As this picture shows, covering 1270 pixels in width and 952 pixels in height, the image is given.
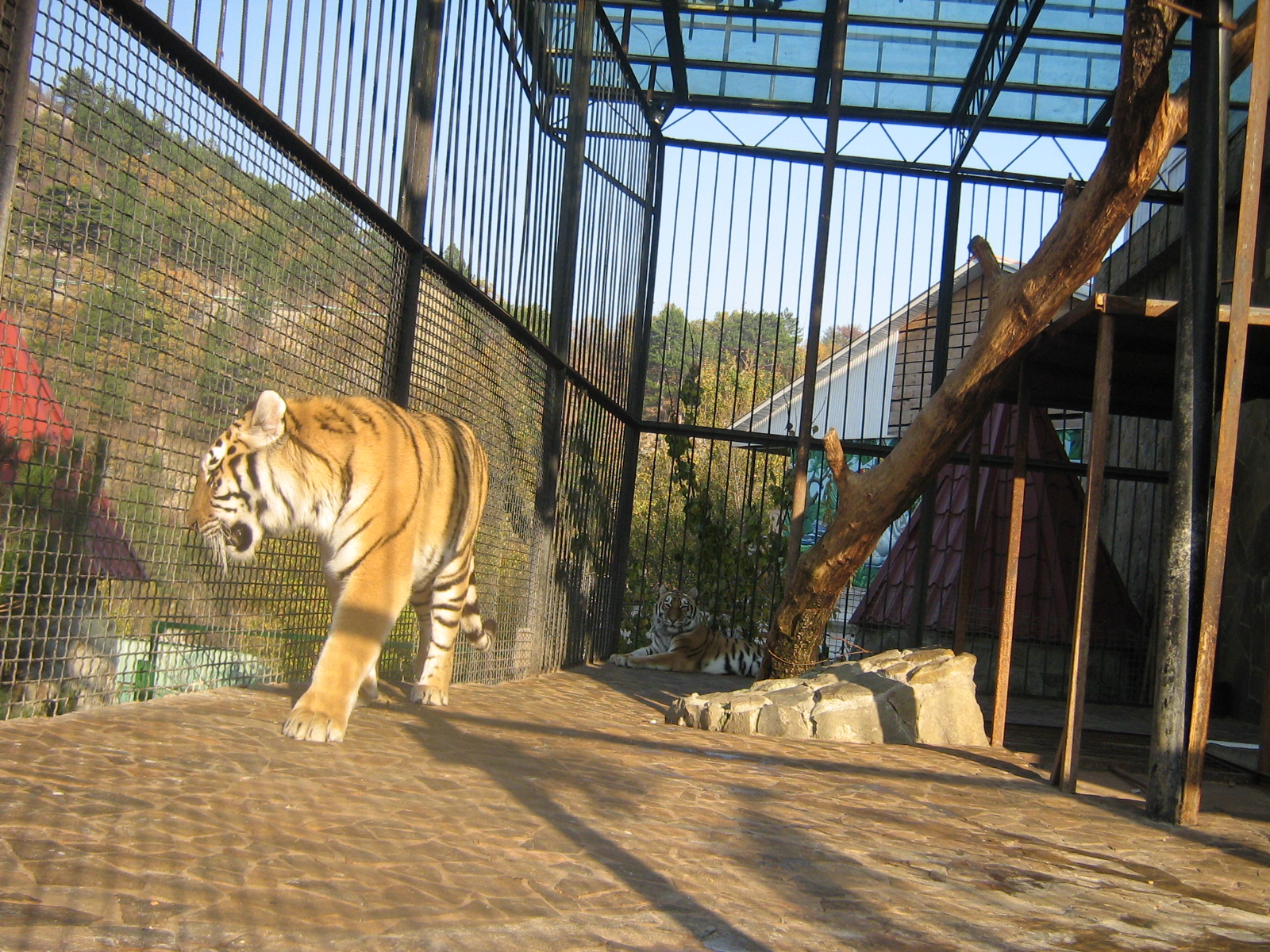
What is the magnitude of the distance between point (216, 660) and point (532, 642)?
2.91 m

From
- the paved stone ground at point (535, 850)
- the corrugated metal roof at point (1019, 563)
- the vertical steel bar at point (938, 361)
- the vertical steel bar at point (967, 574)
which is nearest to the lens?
the paved stone ground at point (535, 850)

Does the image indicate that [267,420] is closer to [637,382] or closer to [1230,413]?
[1230,413]

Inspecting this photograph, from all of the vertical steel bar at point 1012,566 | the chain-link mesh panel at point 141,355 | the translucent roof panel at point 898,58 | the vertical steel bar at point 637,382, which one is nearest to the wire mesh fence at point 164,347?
the chain-link mesh panel at point 141,355

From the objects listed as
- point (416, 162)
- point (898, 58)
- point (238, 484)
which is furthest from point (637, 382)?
point (238, 484)

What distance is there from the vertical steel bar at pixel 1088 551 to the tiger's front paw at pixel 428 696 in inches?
110

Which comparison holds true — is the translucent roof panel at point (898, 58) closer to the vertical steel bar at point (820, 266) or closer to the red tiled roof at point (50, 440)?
the vertical steel bar at point (820, 266)

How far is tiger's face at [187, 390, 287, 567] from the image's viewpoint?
374cm

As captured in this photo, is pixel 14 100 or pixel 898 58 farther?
pixel 898 58

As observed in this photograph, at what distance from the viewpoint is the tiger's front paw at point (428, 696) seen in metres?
4.93

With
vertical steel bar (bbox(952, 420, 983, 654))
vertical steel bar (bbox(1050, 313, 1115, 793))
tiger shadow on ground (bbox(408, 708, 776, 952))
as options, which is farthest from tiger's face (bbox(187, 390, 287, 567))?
vertical steel bar (bbox(952, 420, 983, 654))

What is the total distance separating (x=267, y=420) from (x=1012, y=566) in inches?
A: 151

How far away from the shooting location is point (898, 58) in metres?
9.93

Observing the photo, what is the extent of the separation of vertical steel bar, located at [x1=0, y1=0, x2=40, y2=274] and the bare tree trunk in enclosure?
12.9ft

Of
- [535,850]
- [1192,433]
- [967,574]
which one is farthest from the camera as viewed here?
[967,574]
